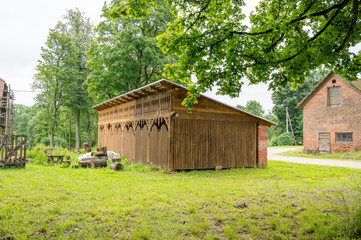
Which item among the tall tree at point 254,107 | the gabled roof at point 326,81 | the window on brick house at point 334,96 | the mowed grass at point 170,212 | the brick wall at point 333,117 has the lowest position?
the mowed grass at point 170,212

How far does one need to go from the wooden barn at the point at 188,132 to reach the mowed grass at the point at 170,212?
192 inches

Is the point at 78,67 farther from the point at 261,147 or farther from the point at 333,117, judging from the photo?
the point at 333,117

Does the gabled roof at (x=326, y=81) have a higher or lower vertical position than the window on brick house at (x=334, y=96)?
higher

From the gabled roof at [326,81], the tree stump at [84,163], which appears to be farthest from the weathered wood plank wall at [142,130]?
the gabled roof at [326,81]

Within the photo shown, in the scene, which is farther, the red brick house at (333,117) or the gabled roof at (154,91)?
the red brick house at (333,117)

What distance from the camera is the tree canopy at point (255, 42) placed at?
261 inches

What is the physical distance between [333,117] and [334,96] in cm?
213

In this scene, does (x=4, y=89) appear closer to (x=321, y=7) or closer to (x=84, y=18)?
(x=84, y=18)

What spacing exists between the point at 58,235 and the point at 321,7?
783 cm

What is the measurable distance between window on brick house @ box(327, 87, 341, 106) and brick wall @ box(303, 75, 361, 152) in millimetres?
328

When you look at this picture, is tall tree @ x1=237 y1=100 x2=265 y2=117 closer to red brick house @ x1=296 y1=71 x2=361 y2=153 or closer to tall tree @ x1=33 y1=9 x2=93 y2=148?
red brick house @ x1=296 y1=71 x2=361 y2=153

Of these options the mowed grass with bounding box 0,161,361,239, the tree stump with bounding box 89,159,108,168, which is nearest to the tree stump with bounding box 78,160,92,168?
the tree stump with bounding box 89,159,108,168

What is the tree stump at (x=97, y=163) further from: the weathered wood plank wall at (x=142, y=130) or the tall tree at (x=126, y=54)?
the tall tree at (x=126, y=54)

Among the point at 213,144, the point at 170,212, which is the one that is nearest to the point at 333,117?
the point at 213,144
